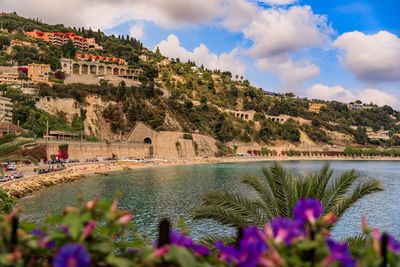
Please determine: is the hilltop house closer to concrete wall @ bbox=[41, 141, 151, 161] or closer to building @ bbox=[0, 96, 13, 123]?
building @ bbox=[0, 96, 13, 123]

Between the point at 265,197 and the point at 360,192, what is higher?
the point at 360,192

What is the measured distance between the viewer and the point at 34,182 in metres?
34.4

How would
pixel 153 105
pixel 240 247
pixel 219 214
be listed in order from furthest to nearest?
pixel 153 105
pixel 219 214
pixel 240 247

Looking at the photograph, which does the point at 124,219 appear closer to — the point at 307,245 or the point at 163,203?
the point at 307,245

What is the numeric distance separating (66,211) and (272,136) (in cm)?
11064

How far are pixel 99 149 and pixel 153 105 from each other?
71.2 ft

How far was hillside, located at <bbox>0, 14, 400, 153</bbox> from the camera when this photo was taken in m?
66.8

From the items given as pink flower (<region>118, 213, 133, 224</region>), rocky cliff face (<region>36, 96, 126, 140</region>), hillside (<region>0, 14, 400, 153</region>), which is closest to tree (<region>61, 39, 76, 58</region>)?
hillside (<region>0, 14, 400, 153</region>)

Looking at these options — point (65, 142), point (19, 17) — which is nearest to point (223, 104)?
point (65, 142)

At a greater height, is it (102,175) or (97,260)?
(97,260)

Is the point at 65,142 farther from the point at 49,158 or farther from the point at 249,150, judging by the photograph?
the point at 249,150

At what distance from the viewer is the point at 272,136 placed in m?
110

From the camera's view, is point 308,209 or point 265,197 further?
point 265,197

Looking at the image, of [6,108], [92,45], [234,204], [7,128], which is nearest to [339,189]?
[234,204]
